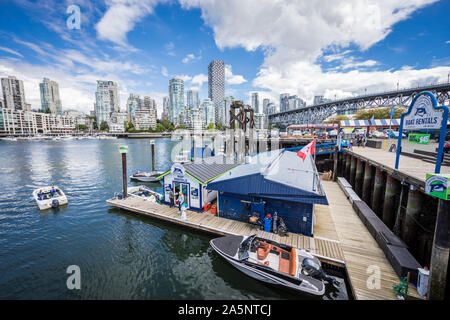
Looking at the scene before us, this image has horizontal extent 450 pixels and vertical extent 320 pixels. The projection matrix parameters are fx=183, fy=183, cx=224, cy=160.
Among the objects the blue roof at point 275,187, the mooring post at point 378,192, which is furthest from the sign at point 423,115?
the blue roof at point 275,187

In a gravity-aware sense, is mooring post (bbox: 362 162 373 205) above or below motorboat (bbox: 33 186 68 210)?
above

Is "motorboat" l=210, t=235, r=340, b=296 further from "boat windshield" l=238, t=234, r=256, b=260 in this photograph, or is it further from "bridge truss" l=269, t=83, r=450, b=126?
"bridge truss" l=269, t=83, r=450, b=126

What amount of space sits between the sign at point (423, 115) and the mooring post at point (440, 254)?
4.78 meters

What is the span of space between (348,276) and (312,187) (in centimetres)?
469

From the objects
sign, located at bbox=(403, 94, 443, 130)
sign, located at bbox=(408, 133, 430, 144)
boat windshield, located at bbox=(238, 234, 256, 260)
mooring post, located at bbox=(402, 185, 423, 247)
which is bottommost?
boat windshield, located at bbox=(238, 234, 256, 260)

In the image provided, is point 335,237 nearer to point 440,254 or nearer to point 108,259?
point 440,254

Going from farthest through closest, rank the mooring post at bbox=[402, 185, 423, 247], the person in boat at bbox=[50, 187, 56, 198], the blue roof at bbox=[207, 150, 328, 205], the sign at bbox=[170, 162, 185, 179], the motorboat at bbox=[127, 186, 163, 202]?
the person in boat at bbox=[50, 187, 56, 198] < the motorboat at bbox=[127, 186, 163, 202] < the sign at bbox=[170, 162, 185, 179] < the blue roof at bbox=[207, 150, 328, 205] < the mooring post at bbox=[402, 185, 423, 247]

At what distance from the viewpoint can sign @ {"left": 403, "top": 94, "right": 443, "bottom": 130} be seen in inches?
331

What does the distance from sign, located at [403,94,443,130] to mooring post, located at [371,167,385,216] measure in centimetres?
558

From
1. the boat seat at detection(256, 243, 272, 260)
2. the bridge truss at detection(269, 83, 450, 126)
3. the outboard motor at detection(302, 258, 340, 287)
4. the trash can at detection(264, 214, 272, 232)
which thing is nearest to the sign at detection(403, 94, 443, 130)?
the outboard motor at detection(302, 258, 340, 287)

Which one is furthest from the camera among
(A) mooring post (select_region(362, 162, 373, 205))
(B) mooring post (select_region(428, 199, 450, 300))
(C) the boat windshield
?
(A) mooring post (select_region(362, 162, 373, 205))
